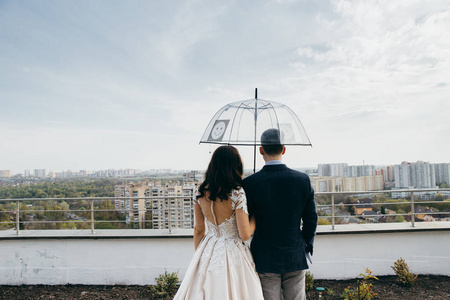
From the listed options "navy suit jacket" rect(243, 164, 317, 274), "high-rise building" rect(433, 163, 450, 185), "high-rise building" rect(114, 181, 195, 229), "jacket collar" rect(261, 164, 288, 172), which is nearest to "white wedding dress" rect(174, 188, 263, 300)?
"navy suit jacket" rect(243, 164, 317, 274)

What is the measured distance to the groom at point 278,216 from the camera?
1.88 metres

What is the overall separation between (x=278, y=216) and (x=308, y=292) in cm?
359

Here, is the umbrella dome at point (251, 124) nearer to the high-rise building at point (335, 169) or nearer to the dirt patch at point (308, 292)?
the dirt patch at point (308, 292)

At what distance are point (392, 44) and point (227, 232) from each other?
9.06m

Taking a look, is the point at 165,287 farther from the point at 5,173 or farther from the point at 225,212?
the point at 5,173

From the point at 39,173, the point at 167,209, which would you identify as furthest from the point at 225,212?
the point at 39,173

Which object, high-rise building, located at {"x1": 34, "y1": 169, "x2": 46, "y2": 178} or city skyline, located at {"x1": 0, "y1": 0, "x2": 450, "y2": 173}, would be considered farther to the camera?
high-rise building, located at {"x1": 34, "y1": 169, "x2": 46, "y2": 178}

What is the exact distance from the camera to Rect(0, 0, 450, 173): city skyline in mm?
8164

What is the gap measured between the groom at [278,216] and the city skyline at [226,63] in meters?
5.74

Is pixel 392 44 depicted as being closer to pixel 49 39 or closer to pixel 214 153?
pixel 214 153

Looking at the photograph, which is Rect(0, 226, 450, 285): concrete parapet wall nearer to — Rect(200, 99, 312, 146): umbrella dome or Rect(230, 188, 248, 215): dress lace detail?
Rect(200, 99, 312, 146): umbrella dome

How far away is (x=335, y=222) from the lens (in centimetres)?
580

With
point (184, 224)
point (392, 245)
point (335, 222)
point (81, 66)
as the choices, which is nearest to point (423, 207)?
point (392, 245)

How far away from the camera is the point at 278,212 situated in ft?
6.16
